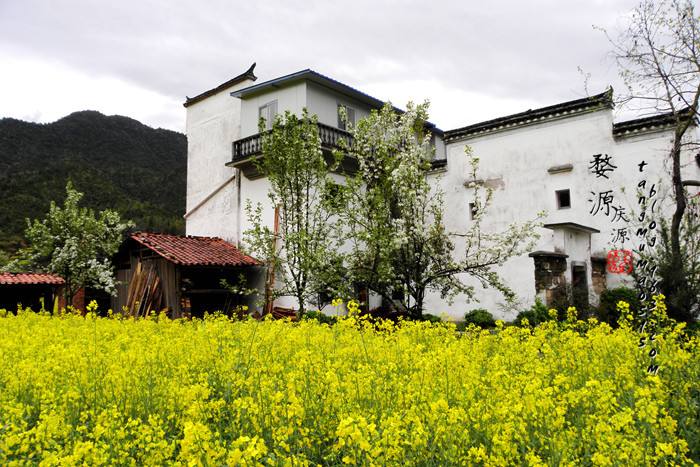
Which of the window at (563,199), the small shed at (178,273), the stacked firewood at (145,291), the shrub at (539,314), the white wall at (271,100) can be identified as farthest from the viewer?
the white wall at (271,100)

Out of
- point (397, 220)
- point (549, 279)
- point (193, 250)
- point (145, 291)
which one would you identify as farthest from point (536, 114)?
point (145, 291)

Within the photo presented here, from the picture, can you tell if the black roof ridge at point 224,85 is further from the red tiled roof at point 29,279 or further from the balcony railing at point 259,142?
the red tiled roof at point 29,279

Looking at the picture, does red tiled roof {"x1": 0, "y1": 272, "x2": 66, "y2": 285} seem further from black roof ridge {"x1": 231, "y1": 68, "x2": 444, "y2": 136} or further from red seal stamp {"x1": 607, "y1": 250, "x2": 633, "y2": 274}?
red seal stamp {"x1": 607, "y1": 250, "x2": 633, "y2": 274}

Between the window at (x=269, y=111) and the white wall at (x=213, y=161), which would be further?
the white wall at (x=213, y=161)

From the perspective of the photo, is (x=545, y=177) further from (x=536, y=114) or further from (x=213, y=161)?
(x=213, y=161)

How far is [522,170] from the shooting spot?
19328mm

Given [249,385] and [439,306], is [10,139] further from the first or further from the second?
[249,385]

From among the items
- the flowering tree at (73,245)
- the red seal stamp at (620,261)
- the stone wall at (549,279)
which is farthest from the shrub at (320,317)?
the red seal stamp at (620,261)

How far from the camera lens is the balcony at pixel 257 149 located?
19922mm

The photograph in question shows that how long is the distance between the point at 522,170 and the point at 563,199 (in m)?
1.91

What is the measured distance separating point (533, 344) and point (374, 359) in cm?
201

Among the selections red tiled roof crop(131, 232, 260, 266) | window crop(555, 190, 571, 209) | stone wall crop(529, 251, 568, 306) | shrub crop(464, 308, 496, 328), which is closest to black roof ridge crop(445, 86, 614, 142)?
window crop(555, 190, 571, 209)

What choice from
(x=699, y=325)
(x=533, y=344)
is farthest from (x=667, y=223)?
(x=533, y=344)

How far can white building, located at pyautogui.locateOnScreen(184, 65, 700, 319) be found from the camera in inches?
653
